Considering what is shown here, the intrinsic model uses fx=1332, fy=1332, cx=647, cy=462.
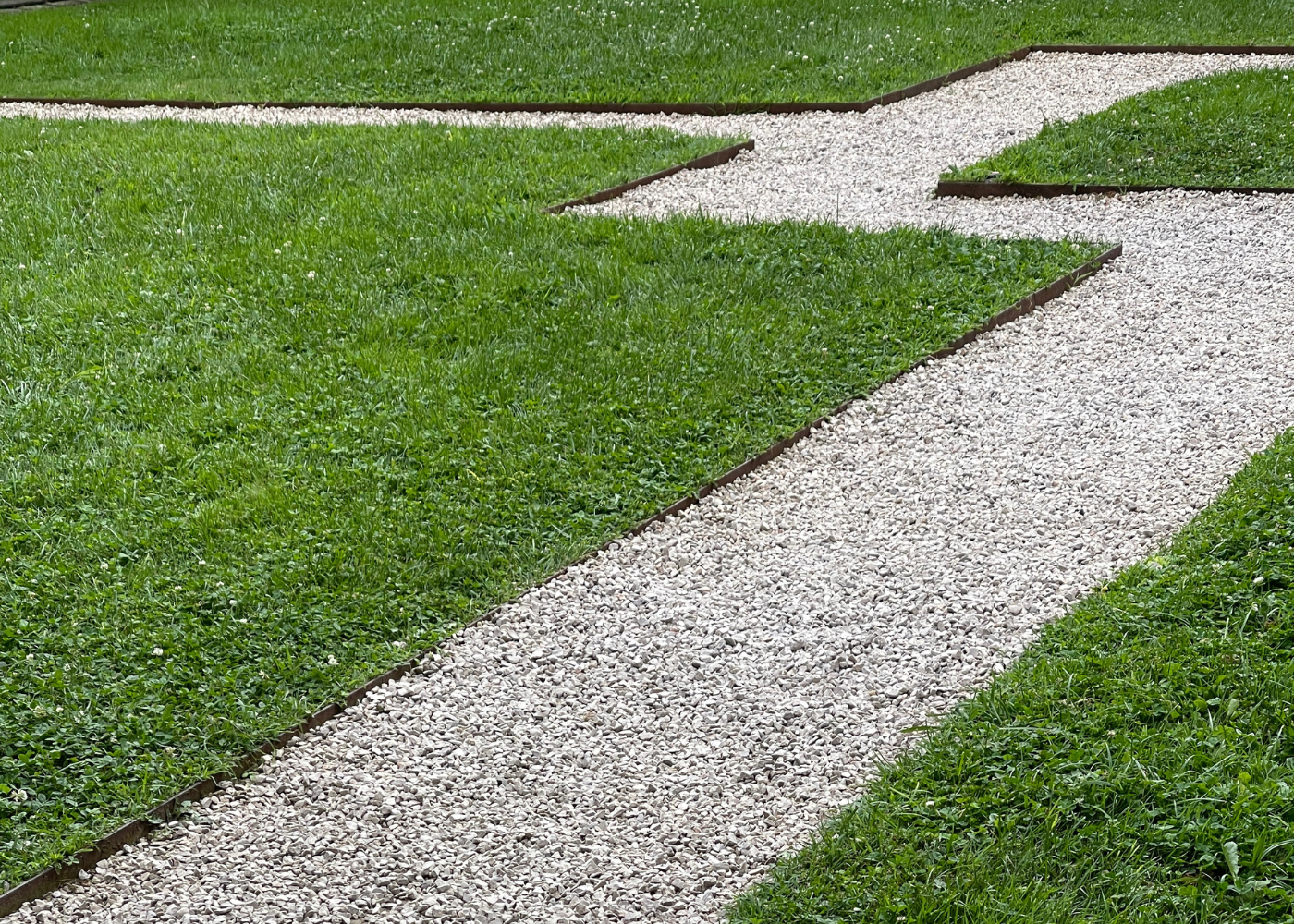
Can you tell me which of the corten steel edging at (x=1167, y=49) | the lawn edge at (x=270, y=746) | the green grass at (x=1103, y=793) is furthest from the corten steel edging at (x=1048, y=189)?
the green grass at (x=1103, y=793)

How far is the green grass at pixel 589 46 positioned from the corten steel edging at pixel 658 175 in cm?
162

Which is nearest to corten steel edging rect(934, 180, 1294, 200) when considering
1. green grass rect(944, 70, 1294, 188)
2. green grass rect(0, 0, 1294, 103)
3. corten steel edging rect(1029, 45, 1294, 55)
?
green grass rect(944, 70, 1294, 188)

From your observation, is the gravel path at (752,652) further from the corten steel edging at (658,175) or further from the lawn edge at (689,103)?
the lawn edge at (689,103)

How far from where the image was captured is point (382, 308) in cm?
719

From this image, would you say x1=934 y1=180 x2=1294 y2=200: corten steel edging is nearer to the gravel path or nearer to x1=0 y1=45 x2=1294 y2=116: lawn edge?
the gravel path

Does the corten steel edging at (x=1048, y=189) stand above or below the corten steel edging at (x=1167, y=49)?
below

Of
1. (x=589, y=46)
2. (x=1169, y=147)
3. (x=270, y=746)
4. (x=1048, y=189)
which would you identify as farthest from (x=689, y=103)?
(x=270, y=746)

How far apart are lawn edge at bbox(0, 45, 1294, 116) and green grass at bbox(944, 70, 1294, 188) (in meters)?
2.04

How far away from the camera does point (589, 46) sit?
13617 millimetres

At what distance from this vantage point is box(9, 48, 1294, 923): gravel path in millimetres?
3434

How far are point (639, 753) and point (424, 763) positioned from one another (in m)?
0.63

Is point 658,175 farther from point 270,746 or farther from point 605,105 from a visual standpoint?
point 270,746

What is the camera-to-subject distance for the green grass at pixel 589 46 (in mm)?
12477

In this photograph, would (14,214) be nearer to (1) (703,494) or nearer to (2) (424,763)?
(1) (703,494)
